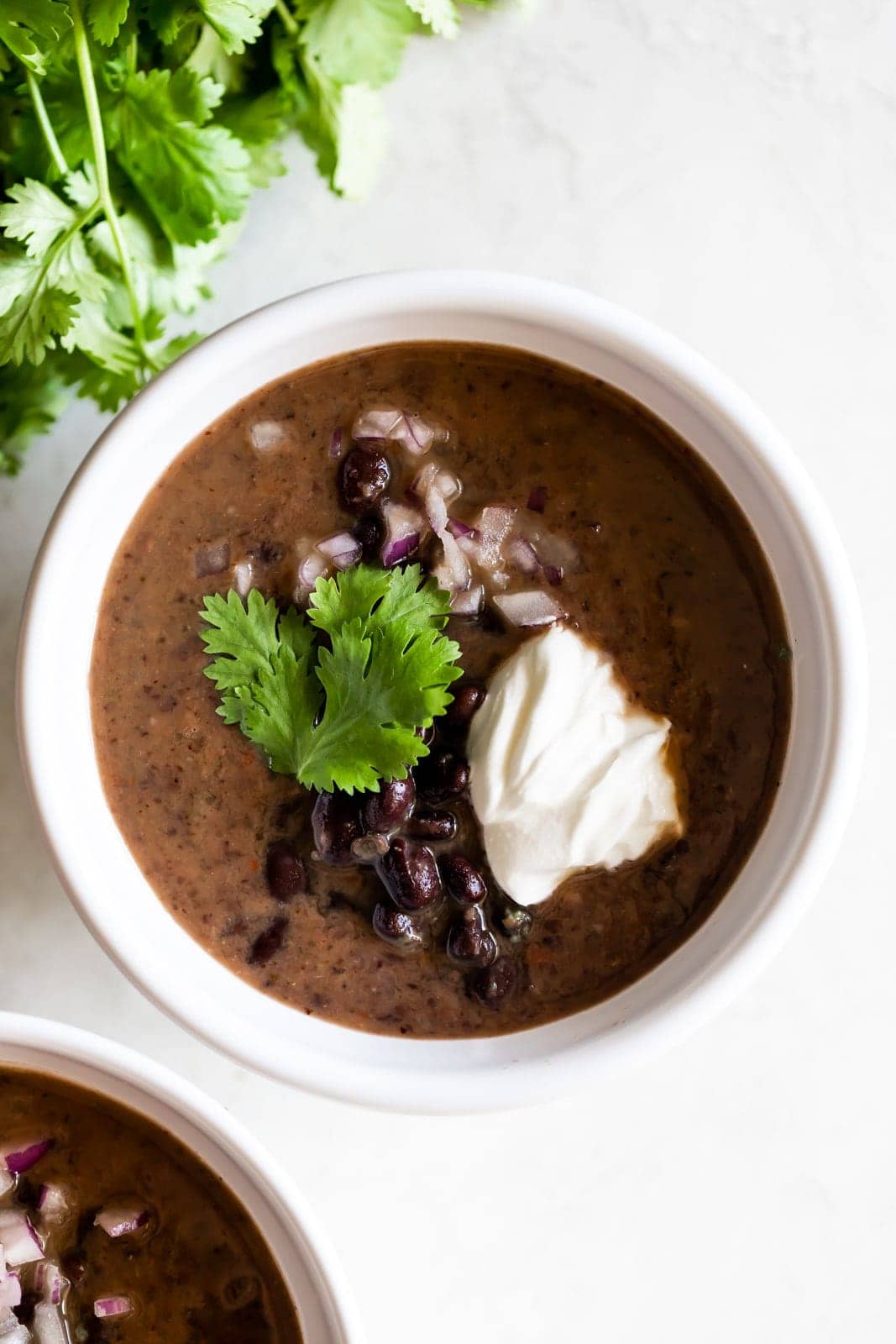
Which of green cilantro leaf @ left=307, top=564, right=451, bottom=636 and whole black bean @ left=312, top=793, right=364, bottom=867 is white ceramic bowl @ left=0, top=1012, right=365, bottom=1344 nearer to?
whole black bean @ left=312, top=793, right=364, bottom=867

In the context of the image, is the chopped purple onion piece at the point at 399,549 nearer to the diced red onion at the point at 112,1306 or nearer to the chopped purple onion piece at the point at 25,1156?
the chopped purple onion piece at the point at 25,1156

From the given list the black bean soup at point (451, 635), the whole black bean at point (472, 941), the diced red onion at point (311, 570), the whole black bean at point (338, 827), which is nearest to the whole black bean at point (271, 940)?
the black bean soup at point (451, 635)

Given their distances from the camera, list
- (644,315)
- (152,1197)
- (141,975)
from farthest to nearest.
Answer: (644,315) < (152,1197) < (141,975)

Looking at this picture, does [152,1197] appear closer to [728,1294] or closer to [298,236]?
[728,1294]

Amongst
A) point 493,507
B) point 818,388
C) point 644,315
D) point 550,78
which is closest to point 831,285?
point 818,388

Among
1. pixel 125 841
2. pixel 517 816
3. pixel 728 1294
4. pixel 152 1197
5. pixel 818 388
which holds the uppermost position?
pixel 818 388

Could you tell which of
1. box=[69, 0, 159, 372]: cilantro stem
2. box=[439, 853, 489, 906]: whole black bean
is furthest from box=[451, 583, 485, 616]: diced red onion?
box=[69, 0, 159, 372]: cilantro stem

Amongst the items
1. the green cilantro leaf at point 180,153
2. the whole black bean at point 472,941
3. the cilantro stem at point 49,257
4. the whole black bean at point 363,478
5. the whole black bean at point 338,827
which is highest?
the green cilantro leaf at point 180,153

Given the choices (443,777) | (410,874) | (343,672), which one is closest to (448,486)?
(343,672)
